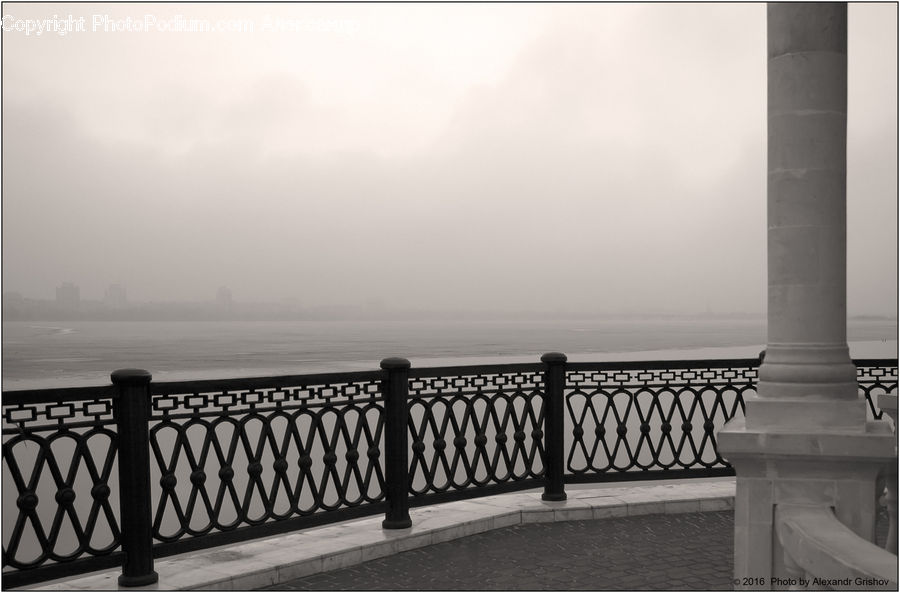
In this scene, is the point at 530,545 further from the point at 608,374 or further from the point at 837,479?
the point at 837,479

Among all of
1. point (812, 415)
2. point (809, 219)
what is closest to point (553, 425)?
point (812, 415)

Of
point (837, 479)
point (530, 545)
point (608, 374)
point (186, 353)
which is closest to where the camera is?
point (837, 479)

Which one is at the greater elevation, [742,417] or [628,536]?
Result: [742,417]

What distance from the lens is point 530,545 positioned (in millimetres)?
6156

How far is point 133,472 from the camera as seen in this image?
198 inches

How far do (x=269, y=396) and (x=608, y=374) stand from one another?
9.78 feet

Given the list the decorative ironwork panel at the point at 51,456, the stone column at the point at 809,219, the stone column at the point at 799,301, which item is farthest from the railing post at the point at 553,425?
the decorative ironwork panel at the point at 51,456

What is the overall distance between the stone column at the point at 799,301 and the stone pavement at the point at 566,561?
4.13 ft

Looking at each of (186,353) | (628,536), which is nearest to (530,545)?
(628,536)

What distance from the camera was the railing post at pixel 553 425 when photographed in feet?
23.4

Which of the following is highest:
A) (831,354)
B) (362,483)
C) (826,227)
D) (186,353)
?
(826,227)

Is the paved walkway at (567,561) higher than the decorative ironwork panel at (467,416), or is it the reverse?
the decorative ironwork panel at (467,416)

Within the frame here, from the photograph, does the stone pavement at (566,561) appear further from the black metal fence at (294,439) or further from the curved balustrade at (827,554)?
the curved balustrade at (827,554)

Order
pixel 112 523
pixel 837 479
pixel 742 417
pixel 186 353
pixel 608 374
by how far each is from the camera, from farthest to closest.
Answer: pixel 186 353
pixel 608 374
pixel 112 523
pixel 742 417
pixel 837 479
